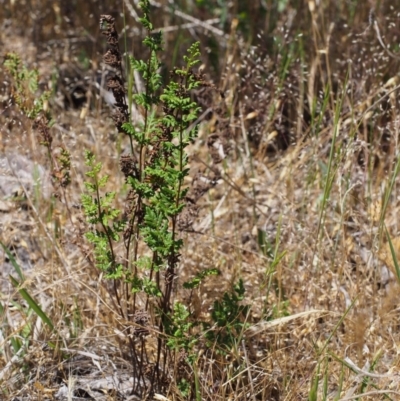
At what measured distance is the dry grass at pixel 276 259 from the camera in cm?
175

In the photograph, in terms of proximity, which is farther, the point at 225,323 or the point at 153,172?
the point at 225,323

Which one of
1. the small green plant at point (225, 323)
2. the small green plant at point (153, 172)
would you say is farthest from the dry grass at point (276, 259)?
the small green plant at point (153, 172)

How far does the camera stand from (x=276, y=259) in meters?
1.64

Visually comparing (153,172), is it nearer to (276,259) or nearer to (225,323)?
(276,259)

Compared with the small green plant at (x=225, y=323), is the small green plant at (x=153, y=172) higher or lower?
higher

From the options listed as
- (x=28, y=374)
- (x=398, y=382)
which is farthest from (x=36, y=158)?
(x=398, y=382)

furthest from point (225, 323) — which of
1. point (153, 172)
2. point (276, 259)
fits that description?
point (153, 172)

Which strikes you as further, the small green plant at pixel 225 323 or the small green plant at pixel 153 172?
the small green plant at pixel 225 323

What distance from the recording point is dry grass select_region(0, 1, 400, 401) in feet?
5.74

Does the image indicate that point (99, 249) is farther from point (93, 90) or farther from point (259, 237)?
point (93, 90)

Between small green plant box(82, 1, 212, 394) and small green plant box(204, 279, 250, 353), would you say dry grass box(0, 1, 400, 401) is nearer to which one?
small green plant box(204, 279, 250, 353)

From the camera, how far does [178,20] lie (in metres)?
3.76

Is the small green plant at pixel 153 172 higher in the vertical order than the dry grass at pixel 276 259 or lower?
higher

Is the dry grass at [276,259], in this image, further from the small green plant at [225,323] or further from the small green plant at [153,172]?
the small green plant at [153,172]
